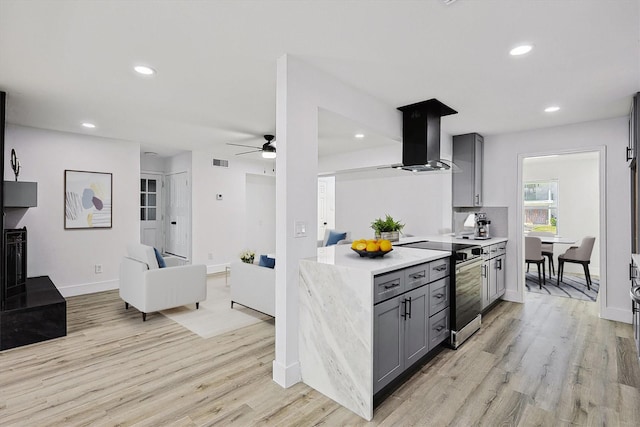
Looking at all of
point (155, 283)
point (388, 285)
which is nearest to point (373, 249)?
point (388, 285)

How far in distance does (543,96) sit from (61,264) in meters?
6.63

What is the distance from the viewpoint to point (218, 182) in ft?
22.4

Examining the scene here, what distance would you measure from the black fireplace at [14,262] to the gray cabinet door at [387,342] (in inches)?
145

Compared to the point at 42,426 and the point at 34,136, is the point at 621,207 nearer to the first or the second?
the point at 42,426

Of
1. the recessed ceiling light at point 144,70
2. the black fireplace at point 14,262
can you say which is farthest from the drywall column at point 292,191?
the black fireplace at point 14,262

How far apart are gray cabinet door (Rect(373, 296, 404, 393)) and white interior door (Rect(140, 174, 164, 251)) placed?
254 inches

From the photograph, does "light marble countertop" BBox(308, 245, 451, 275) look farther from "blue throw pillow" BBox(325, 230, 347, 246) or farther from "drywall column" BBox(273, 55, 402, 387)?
"blue throw pillow" BBox(325, 230, 347, 246)

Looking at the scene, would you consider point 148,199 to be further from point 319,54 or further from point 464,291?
point 464,291

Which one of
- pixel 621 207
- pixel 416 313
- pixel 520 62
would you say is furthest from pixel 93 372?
pixel 621 207

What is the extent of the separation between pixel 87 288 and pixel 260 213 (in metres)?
3.83

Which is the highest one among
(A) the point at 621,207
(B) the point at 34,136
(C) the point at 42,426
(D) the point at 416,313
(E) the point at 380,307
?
(B) the point at 34,136

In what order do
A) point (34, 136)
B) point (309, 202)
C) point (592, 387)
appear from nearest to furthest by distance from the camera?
point (592, 387) < point (309, 202) < point (34, 136)

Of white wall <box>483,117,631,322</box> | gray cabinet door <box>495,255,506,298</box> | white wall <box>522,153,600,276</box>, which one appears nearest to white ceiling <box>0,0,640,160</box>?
white wall <box>483,117,631,322</box>

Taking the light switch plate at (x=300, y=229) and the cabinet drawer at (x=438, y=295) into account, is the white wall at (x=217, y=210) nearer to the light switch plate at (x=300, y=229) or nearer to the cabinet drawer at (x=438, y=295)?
the light switch plate at (x=300, y=229)
